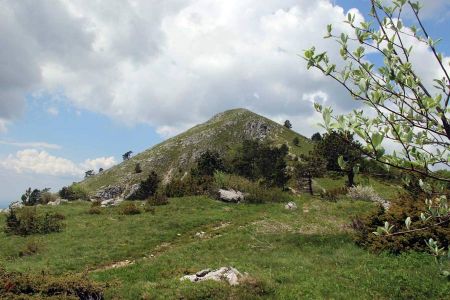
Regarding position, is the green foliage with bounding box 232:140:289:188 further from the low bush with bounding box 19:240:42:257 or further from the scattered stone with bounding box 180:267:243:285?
the scattered stone with bounding box 180:267:243:285

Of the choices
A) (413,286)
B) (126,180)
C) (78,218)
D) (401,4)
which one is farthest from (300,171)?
(126,180)

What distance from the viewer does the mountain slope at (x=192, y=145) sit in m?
145

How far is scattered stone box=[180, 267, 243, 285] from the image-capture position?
50.3ft

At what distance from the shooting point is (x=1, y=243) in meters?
27.6

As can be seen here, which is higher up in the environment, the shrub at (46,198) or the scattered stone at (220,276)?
the shrub at (46,198)

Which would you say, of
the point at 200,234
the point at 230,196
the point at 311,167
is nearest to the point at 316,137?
the point at 311,167

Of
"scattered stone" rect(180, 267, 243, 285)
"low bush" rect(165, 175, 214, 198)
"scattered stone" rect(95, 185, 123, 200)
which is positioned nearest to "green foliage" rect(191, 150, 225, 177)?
"low bush" rect(165, 175, 214, 198)

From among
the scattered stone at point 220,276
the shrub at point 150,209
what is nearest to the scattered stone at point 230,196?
the shrub at point 150,209

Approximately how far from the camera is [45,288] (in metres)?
13.4

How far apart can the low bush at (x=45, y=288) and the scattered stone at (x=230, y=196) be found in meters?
29.3

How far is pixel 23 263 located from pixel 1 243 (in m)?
6.41

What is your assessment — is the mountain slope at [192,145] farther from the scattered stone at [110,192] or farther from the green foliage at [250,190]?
the green foliage at [250,190]

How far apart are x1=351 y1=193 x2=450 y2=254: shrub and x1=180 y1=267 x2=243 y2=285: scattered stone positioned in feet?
18.2

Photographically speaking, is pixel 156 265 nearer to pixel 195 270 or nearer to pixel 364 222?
pixel 195 270
